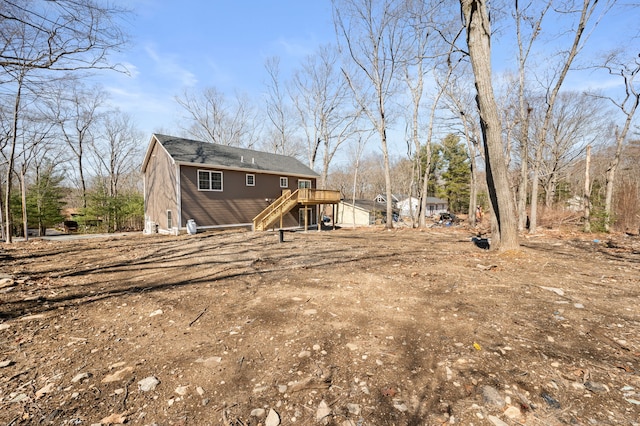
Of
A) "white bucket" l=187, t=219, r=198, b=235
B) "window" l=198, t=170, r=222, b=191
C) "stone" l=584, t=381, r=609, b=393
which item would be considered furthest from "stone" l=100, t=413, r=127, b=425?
"window" l=198, t=170, r=222, b=191

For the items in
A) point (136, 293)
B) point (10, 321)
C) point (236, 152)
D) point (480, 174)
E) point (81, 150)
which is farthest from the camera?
point (480, 174)

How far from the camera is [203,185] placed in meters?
16.0

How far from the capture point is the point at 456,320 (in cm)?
328

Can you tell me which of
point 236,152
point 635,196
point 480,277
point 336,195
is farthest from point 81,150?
point 635,196

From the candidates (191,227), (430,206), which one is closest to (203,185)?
(191,227)

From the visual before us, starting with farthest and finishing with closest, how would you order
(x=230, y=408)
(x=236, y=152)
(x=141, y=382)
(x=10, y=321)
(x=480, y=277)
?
(x=236, y=152) < (x=480, y=277) < (x=10, y=321) < (x=141, y=382) < (x=230, y=408)

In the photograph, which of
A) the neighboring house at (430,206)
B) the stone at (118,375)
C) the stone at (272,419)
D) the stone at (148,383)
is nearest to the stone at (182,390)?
the stone at (148,383)

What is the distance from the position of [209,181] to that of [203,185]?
43 cm

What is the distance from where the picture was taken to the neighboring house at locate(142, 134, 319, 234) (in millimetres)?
15211

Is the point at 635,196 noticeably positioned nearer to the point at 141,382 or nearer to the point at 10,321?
the point at 141,382

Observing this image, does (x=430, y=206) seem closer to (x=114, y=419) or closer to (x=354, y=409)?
(x=354, y=409)

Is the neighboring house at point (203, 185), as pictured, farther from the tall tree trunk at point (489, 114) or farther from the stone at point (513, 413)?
the stone at point (513, 413)

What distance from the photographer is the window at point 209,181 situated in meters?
15.9

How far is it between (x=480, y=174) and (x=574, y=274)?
41.4 metres
